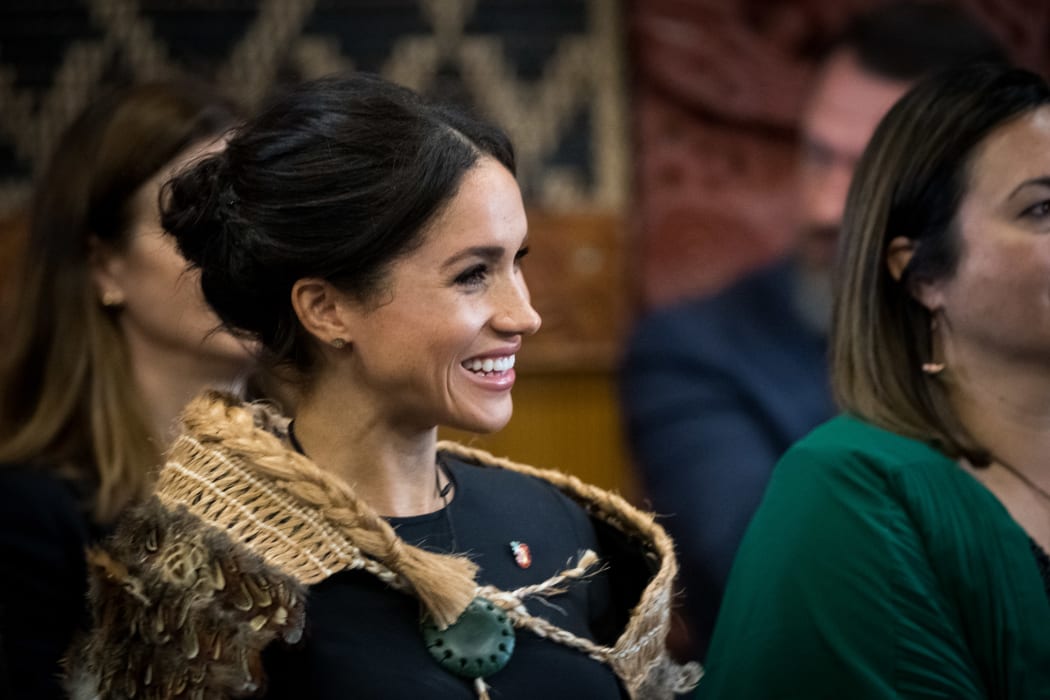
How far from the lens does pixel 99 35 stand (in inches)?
156

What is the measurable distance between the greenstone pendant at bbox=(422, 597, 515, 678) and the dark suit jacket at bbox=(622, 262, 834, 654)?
66.6 inches

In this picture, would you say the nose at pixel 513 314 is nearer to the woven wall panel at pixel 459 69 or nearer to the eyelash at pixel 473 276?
the eyelash at pixel 473 276

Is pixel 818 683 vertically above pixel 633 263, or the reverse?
pixel 818 683

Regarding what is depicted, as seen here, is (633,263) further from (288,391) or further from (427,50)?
(288,391)

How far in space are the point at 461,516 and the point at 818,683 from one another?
501mm

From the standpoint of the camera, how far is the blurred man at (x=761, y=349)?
3475 millimetres

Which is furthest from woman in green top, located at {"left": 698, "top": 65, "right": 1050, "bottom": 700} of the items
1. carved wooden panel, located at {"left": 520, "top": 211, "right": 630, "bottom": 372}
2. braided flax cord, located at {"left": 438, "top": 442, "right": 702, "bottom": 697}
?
carved wooden panel, located at {"left": 520, "top": 211, "right": 630, "bottom": 372}

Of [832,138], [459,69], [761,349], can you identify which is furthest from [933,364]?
[459,69]

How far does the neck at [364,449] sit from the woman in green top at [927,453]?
0.51 meters

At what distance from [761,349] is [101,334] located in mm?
1807

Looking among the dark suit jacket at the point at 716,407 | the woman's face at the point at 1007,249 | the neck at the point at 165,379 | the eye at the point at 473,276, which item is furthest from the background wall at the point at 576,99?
the eye at the point at 473,276

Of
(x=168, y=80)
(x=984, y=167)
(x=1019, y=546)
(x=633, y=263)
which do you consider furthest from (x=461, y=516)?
(x=633, y=263)

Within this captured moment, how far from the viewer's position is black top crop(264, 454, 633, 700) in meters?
1.60

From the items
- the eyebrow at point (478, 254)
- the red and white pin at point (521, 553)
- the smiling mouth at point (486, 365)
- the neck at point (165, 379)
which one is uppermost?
the eyebrow at point (478, 254)
